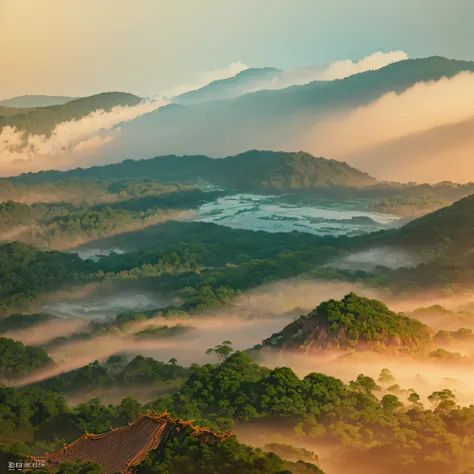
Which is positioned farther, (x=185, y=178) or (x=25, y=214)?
(x=185, y=178)

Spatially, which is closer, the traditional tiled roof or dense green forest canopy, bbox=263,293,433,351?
the traditional tiled roof

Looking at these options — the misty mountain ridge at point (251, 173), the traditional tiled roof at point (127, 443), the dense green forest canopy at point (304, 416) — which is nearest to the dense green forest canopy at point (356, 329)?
the dense green forest canopy at point (304, 416)

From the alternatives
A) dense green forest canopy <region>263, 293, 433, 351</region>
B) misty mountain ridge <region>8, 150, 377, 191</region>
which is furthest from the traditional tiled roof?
misty mountain ridge <region>8, 150, 377, 191</region>

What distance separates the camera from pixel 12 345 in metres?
56.2

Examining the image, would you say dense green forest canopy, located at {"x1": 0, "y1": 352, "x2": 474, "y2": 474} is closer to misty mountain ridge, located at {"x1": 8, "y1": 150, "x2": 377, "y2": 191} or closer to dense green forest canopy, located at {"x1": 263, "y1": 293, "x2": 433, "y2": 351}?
dense green forest canopy, located at {"x1": 263, "y1": 293, "x2": 433, "y2": 351}

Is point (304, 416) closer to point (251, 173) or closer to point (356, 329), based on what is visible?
point (356, 329)

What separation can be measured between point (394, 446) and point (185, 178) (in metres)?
154

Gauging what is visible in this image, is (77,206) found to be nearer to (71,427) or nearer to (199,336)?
(199,336)

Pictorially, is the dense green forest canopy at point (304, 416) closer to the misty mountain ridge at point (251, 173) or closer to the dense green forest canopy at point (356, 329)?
the dense green forest canopy at point (356, 329)

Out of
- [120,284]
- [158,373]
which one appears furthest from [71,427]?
[120,284]

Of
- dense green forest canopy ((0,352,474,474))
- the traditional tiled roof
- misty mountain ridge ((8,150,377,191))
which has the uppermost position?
misty mountain ridge ((8,150,377,191))

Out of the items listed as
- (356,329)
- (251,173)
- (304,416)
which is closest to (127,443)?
(304,416)

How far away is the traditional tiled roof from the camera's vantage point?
91.9 feet

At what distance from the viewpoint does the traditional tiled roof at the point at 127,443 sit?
2802 cm
